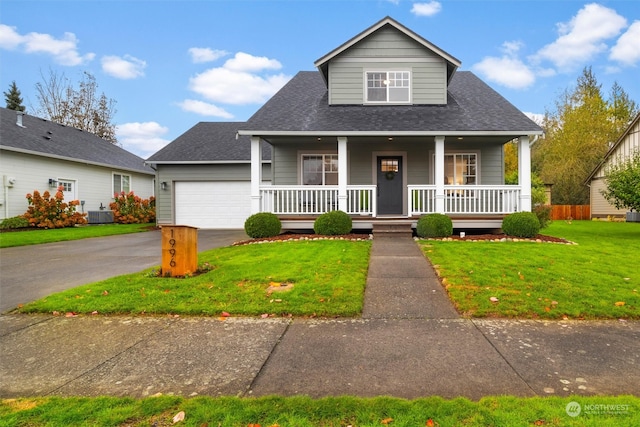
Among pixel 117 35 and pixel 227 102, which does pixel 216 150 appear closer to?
pixel 117 35

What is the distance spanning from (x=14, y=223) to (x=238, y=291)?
1537cm

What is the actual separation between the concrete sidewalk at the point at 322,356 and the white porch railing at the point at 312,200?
22.2 feet

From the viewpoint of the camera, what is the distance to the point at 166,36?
51.3ft

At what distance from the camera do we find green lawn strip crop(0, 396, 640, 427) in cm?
208

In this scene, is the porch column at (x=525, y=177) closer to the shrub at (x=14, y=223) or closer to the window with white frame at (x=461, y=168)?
the window with white frame at (x=461, y=168)

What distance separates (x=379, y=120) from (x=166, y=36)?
1149 cm

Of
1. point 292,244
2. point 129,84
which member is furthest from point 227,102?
point 292,244

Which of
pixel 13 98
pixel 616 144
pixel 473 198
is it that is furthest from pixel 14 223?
pixel 13 98

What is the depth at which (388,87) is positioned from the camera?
40.3 ft

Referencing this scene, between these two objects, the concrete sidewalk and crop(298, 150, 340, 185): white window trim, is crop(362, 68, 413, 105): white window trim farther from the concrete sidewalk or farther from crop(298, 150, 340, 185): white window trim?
the concrete sidewalk

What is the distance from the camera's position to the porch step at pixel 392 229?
33.6 feet

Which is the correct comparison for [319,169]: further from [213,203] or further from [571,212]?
[571,212]

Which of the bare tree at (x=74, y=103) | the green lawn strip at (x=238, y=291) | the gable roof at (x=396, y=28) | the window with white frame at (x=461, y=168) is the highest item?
the bare tree at (x=74, y=103)

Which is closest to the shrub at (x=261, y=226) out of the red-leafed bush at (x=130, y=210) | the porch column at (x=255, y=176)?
the porch column at (x=255, y=176)
